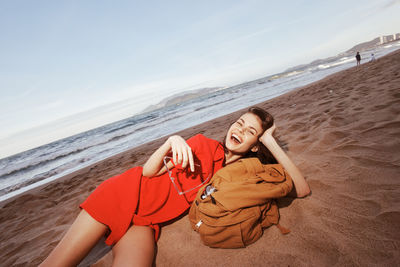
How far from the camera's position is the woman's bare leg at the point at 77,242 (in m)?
1.64

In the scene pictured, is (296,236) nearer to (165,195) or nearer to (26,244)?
(165,195)

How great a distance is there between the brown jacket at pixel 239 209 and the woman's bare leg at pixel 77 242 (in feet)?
3.02

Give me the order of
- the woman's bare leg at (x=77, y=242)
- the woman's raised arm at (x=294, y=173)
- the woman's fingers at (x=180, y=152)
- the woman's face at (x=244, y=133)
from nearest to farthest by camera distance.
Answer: the woman's bare leg at (x=77, y=242)
the woman's fingers at (x=180, y=152)
the woman's raised arm at (x=294, y=173)
the woman's face at (x=244, y=133)

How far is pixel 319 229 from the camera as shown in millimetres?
1712

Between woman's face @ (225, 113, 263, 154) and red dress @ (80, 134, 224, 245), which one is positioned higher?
woman's face @ (225, 113, 263, 154)

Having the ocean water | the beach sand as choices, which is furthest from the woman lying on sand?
the ocean water

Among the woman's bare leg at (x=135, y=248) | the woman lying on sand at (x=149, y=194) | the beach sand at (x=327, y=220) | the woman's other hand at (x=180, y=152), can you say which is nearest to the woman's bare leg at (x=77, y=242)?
the woman lying on sand at (x=149, y=194)

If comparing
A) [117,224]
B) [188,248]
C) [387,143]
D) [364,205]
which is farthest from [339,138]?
[117,224]

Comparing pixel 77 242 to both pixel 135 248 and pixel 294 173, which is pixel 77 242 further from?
pixel 294 173

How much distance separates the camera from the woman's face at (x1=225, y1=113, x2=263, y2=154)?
2.24m

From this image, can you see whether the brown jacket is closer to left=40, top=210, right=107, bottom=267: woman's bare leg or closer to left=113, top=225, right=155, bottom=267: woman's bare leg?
left=113, top=225, right=155, bottom=267: woman's bare leg

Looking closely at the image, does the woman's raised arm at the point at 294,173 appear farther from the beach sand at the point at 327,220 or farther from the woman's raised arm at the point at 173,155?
the woman's raised arm at the point at 173,155

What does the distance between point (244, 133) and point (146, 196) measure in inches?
48.7

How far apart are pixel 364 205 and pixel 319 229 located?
51 centimetres
